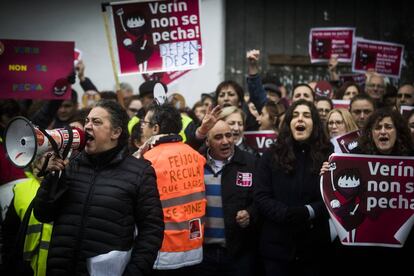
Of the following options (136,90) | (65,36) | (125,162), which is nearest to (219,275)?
(125,162)

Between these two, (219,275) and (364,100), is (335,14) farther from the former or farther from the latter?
(219,275)

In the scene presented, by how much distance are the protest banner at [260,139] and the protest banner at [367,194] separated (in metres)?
1.35

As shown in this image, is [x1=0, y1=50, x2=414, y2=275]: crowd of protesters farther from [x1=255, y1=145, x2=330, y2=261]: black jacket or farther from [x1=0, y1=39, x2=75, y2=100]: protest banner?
[x1=0, y1=39, x2=75, y2=100]: protest banner

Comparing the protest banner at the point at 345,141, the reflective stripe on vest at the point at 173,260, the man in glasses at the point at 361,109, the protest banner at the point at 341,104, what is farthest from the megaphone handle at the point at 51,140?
the protest banner at the point at 341,104

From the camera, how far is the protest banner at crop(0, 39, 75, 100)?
5.45m

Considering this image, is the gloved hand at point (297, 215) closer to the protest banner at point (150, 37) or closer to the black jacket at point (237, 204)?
the black jacket at point (237, 204)


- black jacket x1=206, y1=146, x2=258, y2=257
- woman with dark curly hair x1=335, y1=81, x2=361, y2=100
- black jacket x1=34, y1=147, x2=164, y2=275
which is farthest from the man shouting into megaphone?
woman with dark curly hair x1=335, y1=81, x2=361, y2=100

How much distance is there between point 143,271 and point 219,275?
1366mm

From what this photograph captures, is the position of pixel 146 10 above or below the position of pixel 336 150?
above

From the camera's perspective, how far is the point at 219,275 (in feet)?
15.0

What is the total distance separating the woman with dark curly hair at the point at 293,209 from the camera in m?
4.39

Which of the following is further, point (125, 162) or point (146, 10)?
point (146, 10)

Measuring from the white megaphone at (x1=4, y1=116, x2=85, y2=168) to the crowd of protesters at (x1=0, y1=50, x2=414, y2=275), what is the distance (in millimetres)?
107

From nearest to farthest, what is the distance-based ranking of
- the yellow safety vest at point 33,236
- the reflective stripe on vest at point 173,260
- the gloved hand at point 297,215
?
the yellow safety vest at point 33,236 → the reflective stripe on vest at point 173,260 → the gloved hand at point 297,215
